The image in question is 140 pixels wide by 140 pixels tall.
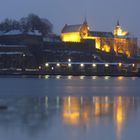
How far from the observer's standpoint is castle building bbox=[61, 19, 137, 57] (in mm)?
Result: 93625

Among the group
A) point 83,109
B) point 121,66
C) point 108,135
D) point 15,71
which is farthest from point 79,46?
point 108,135

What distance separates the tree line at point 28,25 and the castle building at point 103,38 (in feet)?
15.6

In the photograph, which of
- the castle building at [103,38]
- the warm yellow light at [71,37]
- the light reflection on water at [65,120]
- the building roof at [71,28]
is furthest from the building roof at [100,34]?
the light reflection on water at [65,120]

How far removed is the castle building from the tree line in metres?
4.76

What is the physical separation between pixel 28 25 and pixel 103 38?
1405 centimetres

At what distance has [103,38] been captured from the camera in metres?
96.0

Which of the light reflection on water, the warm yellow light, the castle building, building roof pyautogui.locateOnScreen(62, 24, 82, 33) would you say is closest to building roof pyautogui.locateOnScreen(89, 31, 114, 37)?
the castle building

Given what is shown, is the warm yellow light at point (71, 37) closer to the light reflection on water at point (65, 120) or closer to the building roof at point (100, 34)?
Result: the building roof at point (100, 34)

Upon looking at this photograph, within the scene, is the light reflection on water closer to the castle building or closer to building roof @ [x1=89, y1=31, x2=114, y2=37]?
the castle building

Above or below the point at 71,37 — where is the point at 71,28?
above

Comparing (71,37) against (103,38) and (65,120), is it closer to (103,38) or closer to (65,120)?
(103,38)

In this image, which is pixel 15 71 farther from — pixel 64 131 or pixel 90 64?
pixel 64 131

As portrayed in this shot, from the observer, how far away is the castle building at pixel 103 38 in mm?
93625

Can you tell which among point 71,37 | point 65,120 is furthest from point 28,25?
point 65,120
